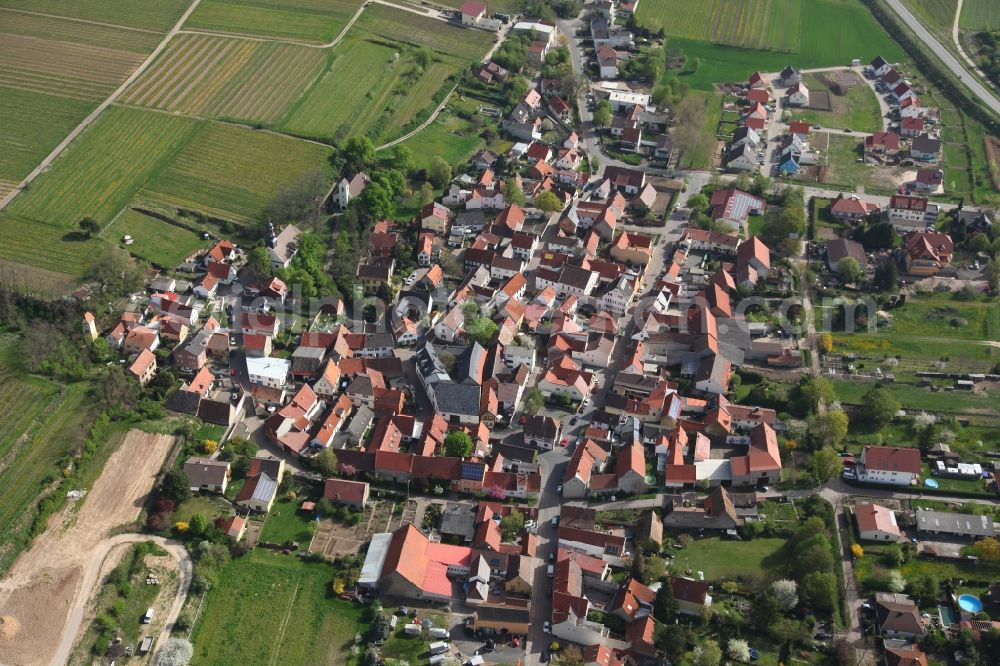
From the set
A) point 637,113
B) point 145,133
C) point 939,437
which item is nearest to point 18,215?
point 145,133

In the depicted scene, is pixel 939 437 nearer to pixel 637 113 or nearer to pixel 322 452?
pixel 322 452

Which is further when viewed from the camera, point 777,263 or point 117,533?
point 777,263

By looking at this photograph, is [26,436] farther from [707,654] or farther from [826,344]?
[826,344]

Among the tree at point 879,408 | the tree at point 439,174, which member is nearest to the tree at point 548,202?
the tree at point 439,174

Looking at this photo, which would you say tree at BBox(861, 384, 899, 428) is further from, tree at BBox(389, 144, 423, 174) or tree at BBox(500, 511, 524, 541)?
tree at BBox(389, 144, 423, 174)

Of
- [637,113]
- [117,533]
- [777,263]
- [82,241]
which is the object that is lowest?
[117,533]

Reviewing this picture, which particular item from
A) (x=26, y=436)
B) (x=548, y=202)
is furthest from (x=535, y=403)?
(x=26, y=436)

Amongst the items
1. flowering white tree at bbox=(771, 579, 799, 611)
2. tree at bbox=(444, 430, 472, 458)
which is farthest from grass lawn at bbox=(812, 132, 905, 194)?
flowering white tree at bbox=(771, 579, 799, 611)
